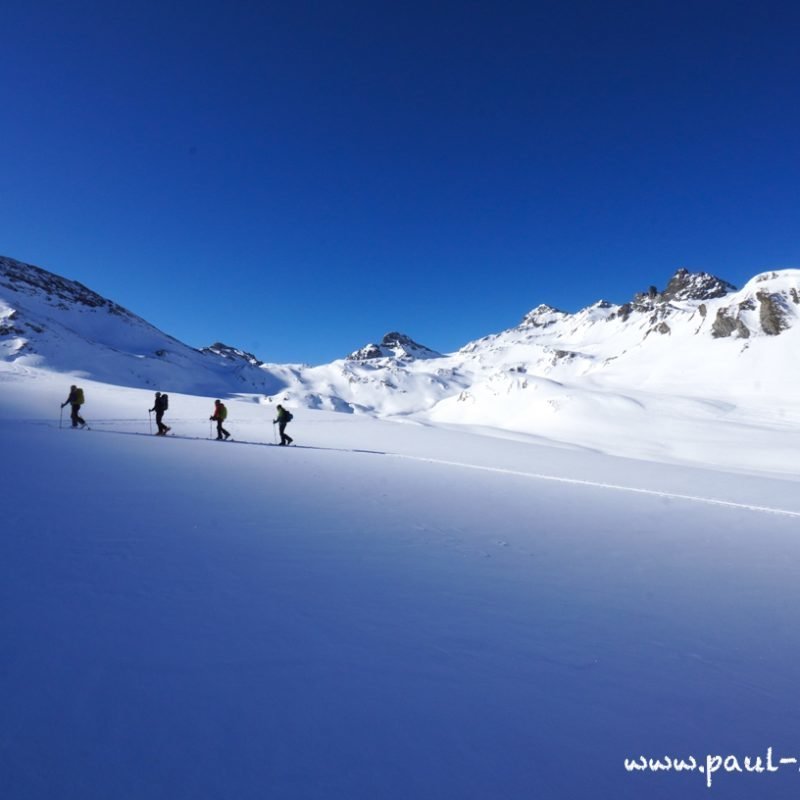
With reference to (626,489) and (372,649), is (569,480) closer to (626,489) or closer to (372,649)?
(626,489)

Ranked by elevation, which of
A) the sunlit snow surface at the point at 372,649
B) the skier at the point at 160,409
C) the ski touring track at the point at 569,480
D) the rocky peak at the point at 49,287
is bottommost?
the sunlit snow surface at the point at 372,649

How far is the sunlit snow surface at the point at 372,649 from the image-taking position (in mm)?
2594

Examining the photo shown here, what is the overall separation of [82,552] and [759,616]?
7407 millimetres

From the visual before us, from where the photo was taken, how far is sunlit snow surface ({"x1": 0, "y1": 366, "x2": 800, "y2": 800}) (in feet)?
8.51

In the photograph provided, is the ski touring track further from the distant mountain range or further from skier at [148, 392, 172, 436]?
the distant mountain range

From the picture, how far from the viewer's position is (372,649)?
370 cm

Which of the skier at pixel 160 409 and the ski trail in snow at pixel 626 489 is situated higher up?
the skier at pixel 160 409

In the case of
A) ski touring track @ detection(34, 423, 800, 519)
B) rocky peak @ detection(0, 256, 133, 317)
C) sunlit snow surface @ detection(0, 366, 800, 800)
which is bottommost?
sunlit snow surface @ detection(0, 366, 800, 800)

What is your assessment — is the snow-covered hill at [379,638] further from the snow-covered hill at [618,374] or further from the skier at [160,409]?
the snow-covered hill at [618,374]

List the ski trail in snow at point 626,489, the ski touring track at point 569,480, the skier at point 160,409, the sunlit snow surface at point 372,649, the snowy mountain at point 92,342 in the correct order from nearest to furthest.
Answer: the sunlit snow surface at point 372,649 < the ski trail in snow at point 626,489 < the ski touring track at point 569,480 < the skier at point 160,409 < the snowy mountain at point 92,342

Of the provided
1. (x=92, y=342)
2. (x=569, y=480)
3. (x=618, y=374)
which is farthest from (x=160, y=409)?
(x=92, y=342)

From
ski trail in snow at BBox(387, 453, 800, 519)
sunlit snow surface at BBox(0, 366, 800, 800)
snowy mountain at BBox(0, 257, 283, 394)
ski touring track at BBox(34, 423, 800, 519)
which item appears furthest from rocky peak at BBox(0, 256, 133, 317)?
sunlit snow surface at BBox(0, 366, 800, 800)

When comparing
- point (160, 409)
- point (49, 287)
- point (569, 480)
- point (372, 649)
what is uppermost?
point (49, 287)

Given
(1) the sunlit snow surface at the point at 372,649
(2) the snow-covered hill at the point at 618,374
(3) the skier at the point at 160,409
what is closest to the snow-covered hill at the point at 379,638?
(1) the sunlit snow surface at the point at 372,649
